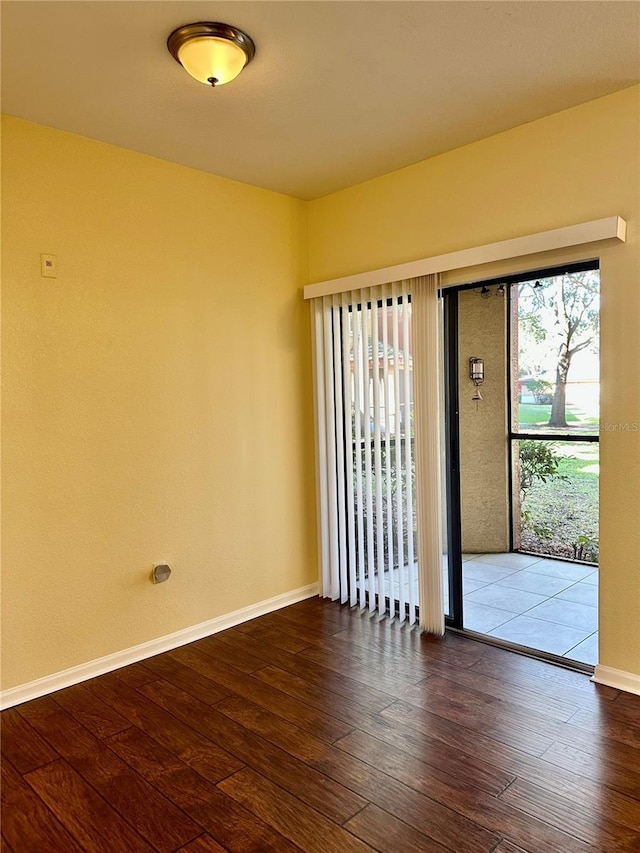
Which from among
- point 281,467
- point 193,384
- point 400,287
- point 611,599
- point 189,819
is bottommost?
point 189,819

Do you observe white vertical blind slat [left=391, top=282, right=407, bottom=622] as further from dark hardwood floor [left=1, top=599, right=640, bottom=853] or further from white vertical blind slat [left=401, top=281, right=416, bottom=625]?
dark hardwood floor [left=1, top=599, right=640, bottom=853]

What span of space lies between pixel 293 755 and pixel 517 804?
0.85m

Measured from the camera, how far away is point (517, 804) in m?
1.96

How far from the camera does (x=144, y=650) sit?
3199 millimetres

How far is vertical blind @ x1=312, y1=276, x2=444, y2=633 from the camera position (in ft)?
11.1

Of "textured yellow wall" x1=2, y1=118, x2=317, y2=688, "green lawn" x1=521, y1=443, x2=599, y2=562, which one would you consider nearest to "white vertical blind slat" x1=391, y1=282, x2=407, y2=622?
"textured yellow wall" x1=2, y1=118, x2=317, y2=688

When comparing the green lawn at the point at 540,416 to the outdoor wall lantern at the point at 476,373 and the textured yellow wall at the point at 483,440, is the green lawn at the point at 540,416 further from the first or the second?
the outdoor wall lantern at the point at 476,373

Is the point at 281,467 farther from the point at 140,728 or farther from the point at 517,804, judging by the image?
the point at 517,804

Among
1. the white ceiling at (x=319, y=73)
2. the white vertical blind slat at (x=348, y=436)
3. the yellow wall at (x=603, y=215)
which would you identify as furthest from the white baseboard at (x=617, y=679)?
the white ceiling at (x=319, y=73)

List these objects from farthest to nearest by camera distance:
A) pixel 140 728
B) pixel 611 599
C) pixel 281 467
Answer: pixel 281 467 < pixel 611 599 < pixel 140 728

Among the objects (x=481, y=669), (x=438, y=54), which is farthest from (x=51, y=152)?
(x=481, y=669)

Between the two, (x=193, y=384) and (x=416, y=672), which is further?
(x=193, y=384)

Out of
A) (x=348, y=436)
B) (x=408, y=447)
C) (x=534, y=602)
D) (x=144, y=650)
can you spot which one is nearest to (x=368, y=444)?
(x=348, y=436)

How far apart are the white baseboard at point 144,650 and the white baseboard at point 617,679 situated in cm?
194
